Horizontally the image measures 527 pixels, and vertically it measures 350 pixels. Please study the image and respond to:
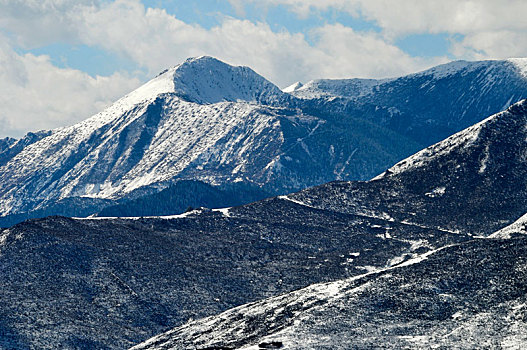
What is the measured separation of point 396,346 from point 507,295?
27.4 m

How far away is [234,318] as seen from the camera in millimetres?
184750

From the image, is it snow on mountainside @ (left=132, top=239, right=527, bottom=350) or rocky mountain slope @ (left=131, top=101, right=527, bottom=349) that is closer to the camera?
snow on mountainside @ (left=132, top=239, right=527, bottom=350)

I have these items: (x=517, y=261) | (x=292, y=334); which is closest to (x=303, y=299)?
(x=292, y=334)

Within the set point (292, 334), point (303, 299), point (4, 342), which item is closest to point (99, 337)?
point (4, 342)

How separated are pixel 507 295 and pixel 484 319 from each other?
10.9 meters

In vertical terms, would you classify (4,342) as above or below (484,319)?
above

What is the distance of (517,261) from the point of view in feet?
595

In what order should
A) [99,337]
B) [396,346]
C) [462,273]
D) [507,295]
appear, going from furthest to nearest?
1. [99,337]
2. [462,273]
3. [507,295]
4. [396,346]

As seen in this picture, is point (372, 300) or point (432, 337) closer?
point (432, 337)

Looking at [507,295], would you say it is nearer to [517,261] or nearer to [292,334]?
[517,261]

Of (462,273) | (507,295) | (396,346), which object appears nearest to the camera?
(396,346)

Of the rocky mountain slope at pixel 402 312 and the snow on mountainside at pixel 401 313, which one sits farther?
the rocky mountain slope at pixel 402 312

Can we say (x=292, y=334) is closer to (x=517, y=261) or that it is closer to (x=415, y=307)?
(x=415, y=307)

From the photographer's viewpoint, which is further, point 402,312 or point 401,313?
point 402,312
